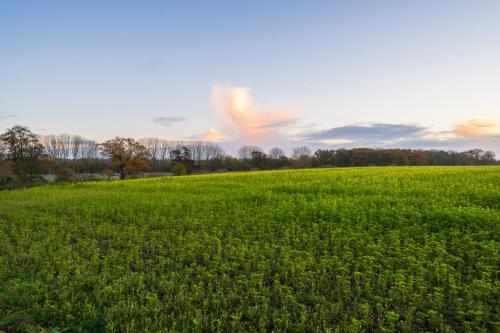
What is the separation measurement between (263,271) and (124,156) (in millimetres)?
71867

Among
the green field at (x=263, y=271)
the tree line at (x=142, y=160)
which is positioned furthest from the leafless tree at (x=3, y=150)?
the green field at (x=263, y=271)

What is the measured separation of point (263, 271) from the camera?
9.30 metres

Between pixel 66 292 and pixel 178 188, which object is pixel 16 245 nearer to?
pixel 66 292

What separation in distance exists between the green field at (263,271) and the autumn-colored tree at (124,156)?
5965 cm

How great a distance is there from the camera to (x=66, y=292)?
314 inches

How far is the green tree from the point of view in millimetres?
61719

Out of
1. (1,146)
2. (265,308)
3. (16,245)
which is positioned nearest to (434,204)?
(265,308)

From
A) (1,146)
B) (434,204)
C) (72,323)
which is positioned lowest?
(72,323)

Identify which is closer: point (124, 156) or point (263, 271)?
point (263, 271)

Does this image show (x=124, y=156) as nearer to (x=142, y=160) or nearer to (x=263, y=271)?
(x=142, y=160)

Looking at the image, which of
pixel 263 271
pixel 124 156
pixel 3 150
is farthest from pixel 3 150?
pixel 263 271

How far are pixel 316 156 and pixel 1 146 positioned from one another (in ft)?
252

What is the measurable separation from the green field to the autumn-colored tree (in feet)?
196

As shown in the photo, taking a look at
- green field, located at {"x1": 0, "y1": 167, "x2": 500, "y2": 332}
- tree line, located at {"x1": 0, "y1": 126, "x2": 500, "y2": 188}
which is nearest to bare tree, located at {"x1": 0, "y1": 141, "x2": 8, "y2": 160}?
tree line, located at {"x1": 0, "y1": 126, "x2": 500, "y2": 188}
